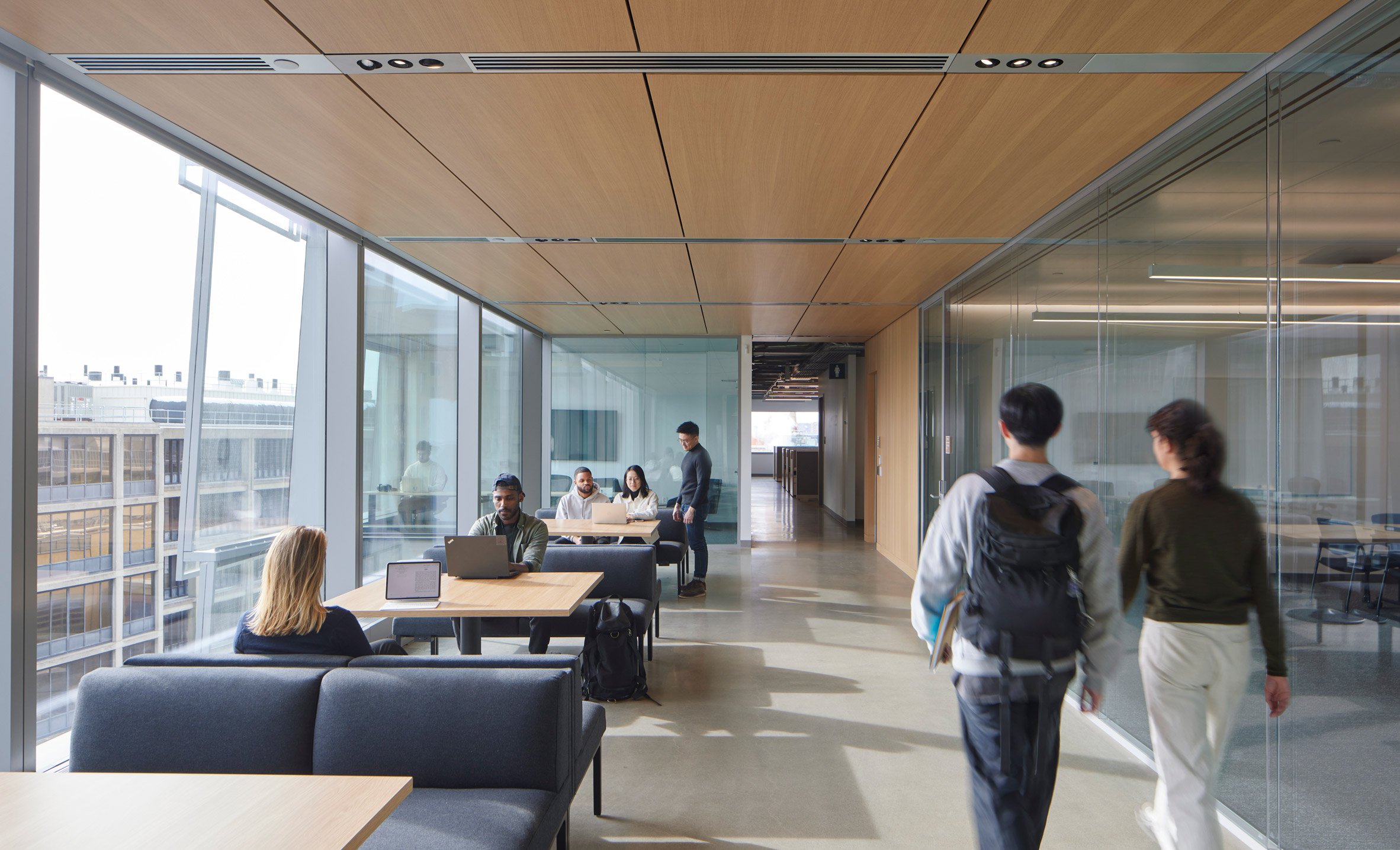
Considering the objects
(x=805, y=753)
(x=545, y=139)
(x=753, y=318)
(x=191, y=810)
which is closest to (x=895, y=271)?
(x=753, y=318)

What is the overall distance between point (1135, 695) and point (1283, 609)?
50.8 inches

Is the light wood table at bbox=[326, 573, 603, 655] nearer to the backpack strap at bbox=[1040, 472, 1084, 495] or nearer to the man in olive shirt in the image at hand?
the man in olive shirt

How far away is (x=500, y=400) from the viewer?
10070 mm

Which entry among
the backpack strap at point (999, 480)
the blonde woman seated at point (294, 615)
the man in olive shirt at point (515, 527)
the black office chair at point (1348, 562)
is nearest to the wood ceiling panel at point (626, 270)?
the man in olive shirt at point (515, 527)

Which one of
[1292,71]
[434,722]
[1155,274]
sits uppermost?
[1292,71]

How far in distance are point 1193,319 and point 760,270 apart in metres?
3.80

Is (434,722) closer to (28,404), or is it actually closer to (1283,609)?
(28,404)

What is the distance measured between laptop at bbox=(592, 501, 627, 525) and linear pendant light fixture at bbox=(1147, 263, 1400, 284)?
4.59 metres

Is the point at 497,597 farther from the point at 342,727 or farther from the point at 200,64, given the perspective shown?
the point at 200,64

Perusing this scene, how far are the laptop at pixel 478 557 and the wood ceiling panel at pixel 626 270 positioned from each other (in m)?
2.58

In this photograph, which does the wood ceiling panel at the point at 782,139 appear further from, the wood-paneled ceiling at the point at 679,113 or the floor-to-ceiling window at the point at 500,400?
the floor-to-ceiling window at the point at 500,400

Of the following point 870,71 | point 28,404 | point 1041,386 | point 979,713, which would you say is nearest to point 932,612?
point 979,713

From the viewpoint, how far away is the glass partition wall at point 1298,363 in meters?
2.40

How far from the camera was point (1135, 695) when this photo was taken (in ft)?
12.8
